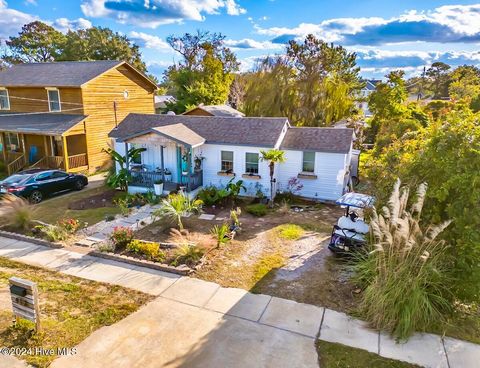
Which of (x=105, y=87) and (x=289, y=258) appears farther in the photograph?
(x=105, y=87)

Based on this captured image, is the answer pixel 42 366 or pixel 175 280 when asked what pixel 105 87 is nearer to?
pixel 175 280

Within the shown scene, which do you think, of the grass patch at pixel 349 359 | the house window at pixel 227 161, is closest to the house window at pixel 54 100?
the house window at pixel 227 161

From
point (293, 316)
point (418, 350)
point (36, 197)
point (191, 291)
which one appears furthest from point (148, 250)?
point (36, 197)

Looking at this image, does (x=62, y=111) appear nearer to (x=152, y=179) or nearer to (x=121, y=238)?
(x=152, y=179)

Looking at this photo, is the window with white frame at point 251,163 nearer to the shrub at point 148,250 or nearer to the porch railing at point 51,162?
the shrub at point 148,250

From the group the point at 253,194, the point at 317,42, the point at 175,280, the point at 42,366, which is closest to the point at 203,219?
the point at 253,194

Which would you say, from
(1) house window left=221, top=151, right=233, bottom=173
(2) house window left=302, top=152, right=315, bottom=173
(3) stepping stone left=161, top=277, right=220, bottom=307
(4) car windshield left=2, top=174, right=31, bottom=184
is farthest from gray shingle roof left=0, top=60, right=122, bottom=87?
(3) stepping stone left=161, top=277, right=220, bottom=307
